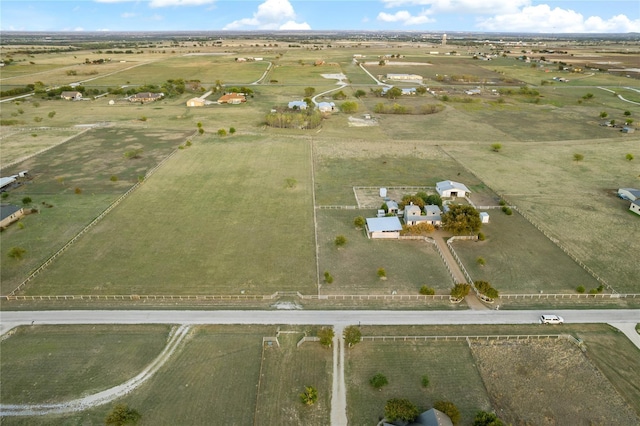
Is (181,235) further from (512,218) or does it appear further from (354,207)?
(512,218)

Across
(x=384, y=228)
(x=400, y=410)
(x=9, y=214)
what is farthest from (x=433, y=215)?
(x=9, y=214)

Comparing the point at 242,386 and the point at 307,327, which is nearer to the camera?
the point at 242,386

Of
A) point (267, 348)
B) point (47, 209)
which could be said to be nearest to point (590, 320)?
point (267, 348)

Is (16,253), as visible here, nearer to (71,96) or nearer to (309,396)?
(309,396)

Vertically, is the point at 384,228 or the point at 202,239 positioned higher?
the point at 384,228

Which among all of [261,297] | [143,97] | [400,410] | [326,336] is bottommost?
[400,410]

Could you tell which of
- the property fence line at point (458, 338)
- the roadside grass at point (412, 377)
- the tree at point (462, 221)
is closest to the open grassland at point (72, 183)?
the roadside grass at point (412, 377)

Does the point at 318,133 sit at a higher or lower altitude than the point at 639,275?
higher
